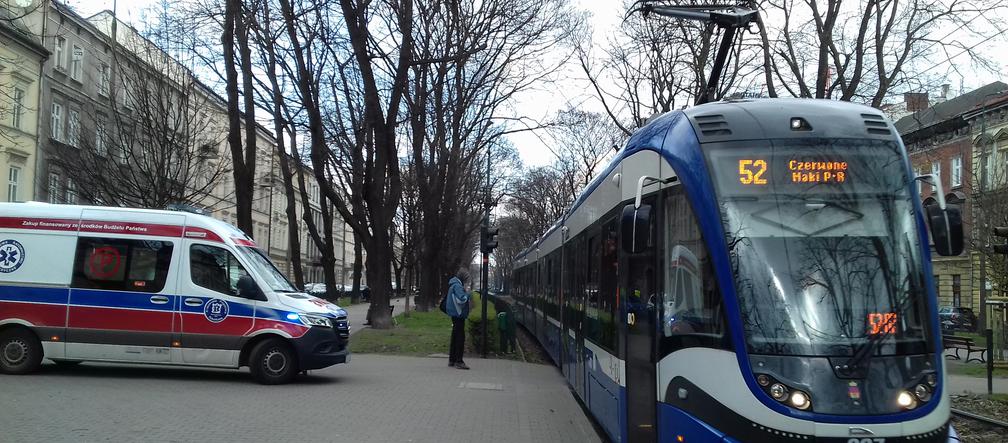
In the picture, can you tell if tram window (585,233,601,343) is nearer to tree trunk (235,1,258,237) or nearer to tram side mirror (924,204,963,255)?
tram side mirror (924,204,963,255)

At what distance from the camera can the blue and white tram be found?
16.6 ft

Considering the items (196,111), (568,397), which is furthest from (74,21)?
(568,397)

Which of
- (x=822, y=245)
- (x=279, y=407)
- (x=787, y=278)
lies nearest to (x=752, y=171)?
(x=822, y=245)

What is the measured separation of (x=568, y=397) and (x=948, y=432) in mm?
7540

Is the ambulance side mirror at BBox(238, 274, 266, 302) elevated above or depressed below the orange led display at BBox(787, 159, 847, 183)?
below

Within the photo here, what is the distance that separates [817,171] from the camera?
5.66 meters

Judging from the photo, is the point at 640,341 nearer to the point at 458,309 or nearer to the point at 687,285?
the point at 687,285

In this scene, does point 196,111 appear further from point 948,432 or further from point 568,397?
point 948,432

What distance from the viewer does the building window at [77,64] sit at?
116 feet

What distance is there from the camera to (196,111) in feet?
88.1

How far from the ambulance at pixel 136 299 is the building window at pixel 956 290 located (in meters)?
44.3

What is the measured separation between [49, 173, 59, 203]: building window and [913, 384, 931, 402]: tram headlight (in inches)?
1278

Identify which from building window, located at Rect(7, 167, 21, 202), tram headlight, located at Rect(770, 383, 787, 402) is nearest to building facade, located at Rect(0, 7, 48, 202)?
building window, located at Rect(7, 167, 21, 202)

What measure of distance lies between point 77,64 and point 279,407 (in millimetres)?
32119
